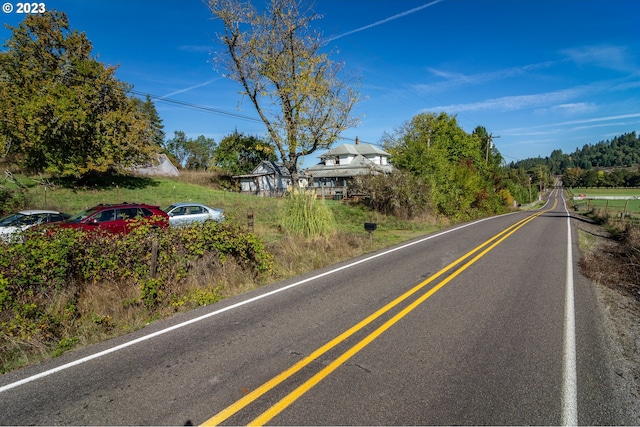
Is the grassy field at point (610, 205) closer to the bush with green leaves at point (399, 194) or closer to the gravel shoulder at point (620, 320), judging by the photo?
the bush with green leaves at point (399, 194)

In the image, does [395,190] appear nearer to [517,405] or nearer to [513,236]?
[513,236]

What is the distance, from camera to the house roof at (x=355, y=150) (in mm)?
57084

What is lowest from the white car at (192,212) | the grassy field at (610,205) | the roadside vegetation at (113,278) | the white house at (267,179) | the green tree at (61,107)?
the grassy field at (610,205)

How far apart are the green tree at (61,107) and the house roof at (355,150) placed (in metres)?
32.2

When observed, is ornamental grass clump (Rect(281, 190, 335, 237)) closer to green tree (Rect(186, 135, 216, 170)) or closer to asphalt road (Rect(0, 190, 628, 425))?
asphalt road (Rect(0, 190, 628, 425))

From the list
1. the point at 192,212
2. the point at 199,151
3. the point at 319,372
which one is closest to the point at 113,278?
the point at 319,372

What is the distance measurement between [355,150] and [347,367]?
186 feet

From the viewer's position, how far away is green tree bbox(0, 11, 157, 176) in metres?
25.0

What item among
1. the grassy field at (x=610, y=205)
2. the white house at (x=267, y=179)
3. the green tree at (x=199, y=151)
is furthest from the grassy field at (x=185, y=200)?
the green tree at (x=199, y=151)

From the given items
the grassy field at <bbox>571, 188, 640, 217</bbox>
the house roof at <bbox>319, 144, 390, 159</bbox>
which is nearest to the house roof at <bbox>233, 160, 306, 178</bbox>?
the house roof at <bbox>319, 144, 390, 159</bbox>

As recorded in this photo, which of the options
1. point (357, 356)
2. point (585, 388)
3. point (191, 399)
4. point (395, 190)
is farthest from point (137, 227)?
point (395, 190)

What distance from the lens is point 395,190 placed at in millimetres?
24859

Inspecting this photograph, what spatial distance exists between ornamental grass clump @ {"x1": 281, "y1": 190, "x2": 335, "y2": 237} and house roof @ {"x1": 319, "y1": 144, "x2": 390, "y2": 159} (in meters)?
43.4

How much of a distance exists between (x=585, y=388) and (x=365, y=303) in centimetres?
361
